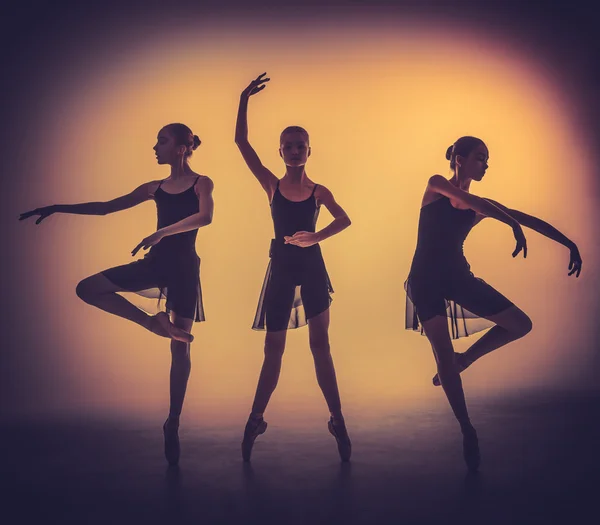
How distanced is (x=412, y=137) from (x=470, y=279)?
2.60m

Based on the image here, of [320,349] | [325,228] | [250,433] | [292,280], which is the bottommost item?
[250,433]

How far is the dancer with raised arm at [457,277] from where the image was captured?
3.67 m

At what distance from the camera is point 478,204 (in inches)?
142

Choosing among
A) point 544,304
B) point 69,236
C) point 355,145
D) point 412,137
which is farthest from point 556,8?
point 69,236

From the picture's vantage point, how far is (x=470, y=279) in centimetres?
379

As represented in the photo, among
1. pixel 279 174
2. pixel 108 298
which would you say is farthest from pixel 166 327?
pixel 279 174

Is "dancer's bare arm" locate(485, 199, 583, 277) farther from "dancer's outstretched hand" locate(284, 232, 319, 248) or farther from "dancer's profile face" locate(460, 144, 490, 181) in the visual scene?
"dancer's outstretched hand" locate(284, 232, 319, 248)

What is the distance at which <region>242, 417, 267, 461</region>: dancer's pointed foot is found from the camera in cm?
382

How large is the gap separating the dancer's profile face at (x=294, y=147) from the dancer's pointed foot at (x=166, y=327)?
100cm

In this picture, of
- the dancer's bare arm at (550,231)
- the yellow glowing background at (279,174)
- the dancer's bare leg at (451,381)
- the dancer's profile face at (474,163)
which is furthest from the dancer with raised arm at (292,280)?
the yellow glowing background at (279,174)

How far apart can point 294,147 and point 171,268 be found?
893 mm

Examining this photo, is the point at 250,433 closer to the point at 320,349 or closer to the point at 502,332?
the point at 320,349

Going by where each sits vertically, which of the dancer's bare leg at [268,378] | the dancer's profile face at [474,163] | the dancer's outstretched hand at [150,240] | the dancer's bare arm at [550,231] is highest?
the dancer's profile face at [474,163]

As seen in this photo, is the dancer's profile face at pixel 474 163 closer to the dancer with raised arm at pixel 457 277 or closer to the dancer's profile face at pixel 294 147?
the dancer with raised arm at pixel 457 277
